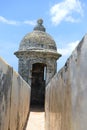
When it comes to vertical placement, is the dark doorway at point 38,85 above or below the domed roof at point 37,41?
below

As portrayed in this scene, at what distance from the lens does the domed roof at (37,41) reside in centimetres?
1894

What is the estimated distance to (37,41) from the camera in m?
19.0

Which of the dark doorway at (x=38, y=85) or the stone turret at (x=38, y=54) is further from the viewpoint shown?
the dark doorway at (x=38, y=85)

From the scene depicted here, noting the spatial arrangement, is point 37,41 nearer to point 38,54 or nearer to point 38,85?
point 38,54

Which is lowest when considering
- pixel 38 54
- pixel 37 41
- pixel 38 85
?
pixel 38 85

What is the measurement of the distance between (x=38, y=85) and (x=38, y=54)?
247 cm

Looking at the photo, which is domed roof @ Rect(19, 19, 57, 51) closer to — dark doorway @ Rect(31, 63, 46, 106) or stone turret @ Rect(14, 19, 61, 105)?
stone turret @ Rect(14, 19, 61, 105)

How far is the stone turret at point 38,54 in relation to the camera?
729 inches

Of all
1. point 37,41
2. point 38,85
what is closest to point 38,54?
point 37,41

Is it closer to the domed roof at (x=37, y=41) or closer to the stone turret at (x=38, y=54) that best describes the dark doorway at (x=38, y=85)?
the stone turret at (x=38, y=54)

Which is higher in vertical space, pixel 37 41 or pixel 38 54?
pixel 37 41

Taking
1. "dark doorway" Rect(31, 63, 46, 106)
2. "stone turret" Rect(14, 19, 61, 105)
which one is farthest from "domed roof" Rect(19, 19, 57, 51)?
"dark doorway" Rect(31, 63, 46, 106)

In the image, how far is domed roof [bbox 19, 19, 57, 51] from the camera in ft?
62.1

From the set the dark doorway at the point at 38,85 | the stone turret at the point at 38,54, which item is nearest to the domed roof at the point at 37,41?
the stone turret at the point at 38,54
